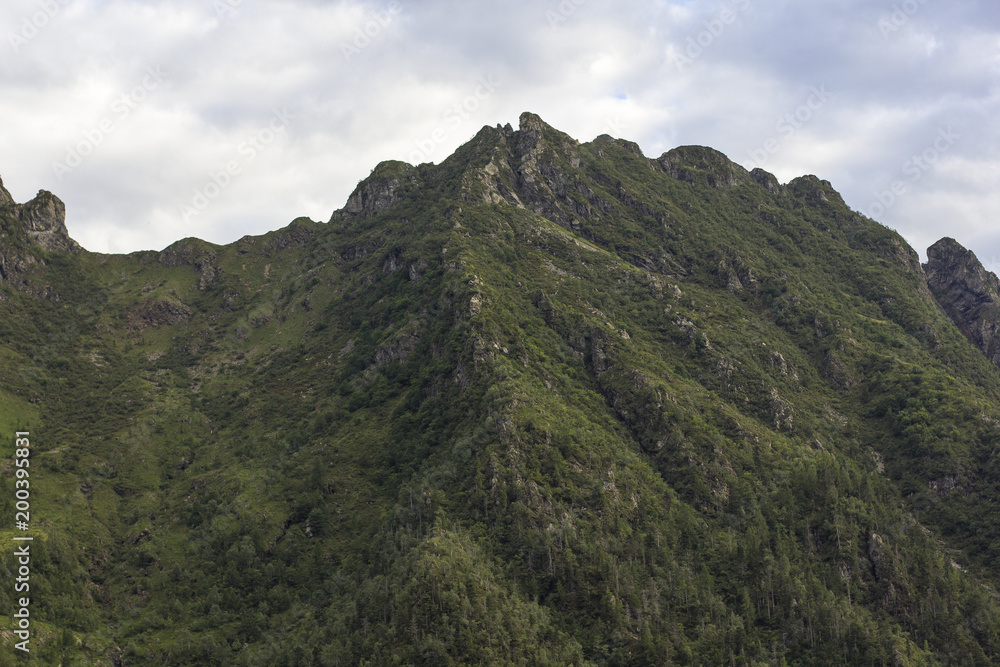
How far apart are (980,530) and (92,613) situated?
742ft

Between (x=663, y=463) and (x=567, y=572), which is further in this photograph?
(x=663, y=463)

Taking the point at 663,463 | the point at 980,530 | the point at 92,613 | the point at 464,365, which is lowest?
the point at 92,613

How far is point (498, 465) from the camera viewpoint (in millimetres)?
161000

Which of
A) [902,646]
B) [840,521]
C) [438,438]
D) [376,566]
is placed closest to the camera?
[902,646]

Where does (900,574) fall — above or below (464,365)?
below

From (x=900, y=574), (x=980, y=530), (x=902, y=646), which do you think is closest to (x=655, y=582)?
(x=902, y=646)

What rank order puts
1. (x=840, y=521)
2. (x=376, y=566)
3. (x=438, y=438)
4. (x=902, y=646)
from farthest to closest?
(x=438, y=438), (x=840, y=521), (x=376, y=566), (x=902, y=646)

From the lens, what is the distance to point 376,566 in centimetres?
15438

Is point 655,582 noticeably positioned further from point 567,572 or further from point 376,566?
point 376,566

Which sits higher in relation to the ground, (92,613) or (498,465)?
(498,465)

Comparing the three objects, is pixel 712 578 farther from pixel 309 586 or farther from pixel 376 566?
pixel 309 586

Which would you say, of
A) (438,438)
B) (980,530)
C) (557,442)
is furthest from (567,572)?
(980,530)

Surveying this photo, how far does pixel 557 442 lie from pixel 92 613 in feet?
377

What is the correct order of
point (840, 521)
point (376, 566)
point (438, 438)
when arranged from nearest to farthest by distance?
point (376, 566) < point (840, 521) < point (438, 438)
